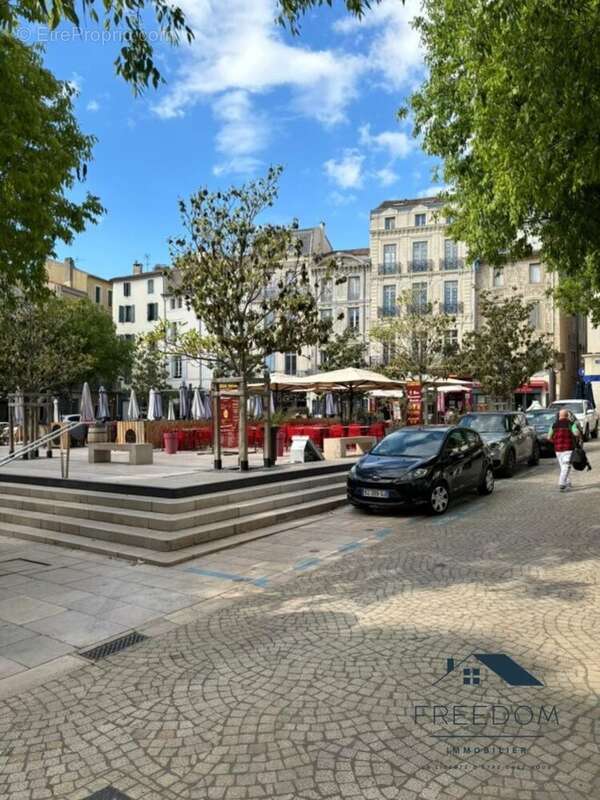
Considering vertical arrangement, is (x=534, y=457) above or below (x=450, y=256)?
below

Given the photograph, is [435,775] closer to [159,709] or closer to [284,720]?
[284,720]

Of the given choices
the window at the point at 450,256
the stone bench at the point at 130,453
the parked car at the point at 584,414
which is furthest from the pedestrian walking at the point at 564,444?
the window at the point at 450,256

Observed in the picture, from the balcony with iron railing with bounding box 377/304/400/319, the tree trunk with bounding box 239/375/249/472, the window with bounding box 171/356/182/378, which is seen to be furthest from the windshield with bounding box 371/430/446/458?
the window with bounding box 171/356/182/378

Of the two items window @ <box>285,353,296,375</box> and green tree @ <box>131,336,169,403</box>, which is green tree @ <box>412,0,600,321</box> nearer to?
window @ <box>285,353,296,375</box>

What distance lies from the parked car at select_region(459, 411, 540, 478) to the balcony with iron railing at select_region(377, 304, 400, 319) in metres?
28.2

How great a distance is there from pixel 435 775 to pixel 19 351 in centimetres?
2180

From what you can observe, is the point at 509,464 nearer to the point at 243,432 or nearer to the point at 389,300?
the point at 243,432

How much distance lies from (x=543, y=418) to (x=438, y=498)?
40.3 feet

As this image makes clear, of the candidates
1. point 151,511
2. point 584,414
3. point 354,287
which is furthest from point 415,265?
point 151,511

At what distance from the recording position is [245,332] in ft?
41.8

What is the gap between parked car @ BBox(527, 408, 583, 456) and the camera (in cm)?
1958

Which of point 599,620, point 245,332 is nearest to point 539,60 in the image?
point 599,620

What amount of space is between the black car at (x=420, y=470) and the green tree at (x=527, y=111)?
3.56 m

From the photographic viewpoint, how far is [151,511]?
28.9 ft
